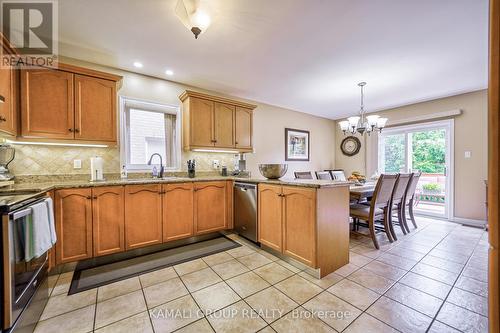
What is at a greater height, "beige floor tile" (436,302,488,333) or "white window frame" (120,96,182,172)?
"white window frame" (120,96,182,172)

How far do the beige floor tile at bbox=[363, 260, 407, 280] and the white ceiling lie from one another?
→ 8.09 feet

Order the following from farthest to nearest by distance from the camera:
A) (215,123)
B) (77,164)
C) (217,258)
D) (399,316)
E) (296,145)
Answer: (296,145) → (215,123) → (77,164) → (217,258) → (399,316)

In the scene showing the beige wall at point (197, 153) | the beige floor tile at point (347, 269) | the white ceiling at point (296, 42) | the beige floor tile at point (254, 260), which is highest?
the white ceiling at point (296, 42)

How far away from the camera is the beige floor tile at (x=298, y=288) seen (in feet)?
5.66

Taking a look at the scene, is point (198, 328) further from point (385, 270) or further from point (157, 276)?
point (385, 270)

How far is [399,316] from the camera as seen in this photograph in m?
1.51

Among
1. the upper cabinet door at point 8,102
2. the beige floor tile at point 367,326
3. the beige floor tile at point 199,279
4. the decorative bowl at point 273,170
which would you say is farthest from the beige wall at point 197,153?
the beige floor tile at point 367,326

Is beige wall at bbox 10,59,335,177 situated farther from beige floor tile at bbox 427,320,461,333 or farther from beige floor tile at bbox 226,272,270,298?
beige floor tile at bbox 427,320,461,333

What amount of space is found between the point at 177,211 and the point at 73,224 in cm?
104

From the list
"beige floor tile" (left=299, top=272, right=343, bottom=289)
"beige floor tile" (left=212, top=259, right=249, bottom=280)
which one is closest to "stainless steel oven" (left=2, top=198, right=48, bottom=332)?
"beige floor tile" (left=212, top=259, right=249, bottom=280)

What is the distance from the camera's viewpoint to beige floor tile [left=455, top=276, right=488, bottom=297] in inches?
70.0

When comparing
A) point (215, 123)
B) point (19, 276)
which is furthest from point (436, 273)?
point (19, 276)

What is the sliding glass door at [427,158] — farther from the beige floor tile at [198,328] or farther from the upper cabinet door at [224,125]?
the beige floor tile at [198,328]

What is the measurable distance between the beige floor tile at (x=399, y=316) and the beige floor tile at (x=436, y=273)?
0.72 metres
